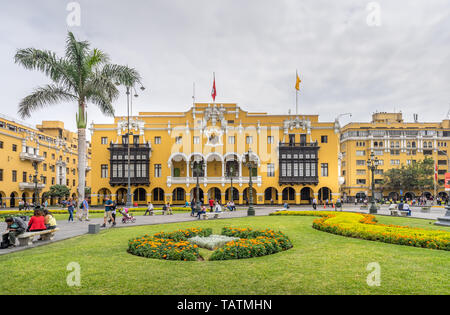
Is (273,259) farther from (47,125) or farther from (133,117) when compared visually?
(47,125)

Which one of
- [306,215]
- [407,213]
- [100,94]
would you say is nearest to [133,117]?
[100,94]

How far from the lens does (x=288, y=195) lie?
47.6 meters

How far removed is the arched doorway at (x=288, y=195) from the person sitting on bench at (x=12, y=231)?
131 ft

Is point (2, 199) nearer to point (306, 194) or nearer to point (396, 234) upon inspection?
point (306, 194)

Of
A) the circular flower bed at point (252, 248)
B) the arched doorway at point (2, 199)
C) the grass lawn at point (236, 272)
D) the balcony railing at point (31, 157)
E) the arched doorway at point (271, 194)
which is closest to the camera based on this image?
the grass lawn at point (236, 272)

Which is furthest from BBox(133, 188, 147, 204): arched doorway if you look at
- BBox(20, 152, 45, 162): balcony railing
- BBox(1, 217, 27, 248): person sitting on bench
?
BBox(1, 217, 27, 248): person sitting on bench

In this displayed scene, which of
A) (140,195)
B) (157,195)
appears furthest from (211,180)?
(140,195)

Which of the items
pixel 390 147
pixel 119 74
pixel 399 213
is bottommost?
pixel 399 213

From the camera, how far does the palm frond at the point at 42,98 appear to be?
20.6m

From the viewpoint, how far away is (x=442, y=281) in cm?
686

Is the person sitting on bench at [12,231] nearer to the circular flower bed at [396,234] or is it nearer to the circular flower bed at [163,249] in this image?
the circular flower bed at [163,249]

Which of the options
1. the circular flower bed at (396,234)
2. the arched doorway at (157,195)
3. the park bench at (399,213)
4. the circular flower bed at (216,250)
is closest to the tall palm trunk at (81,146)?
the circular flower bed at (216,250)

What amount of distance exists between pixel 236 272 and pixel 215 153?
38.1 metres
